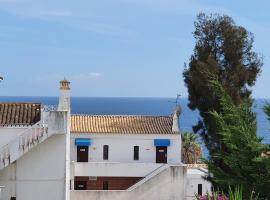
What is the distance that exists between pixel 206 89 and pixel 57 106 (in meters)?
11.6

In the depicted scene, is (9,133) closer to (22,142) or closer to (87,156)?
(22,142)

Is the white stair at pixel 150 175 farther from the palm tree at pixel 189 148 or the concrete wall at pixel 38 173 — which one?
the palm tree at pixel 189 148

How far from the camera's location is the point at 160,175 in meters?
35.3

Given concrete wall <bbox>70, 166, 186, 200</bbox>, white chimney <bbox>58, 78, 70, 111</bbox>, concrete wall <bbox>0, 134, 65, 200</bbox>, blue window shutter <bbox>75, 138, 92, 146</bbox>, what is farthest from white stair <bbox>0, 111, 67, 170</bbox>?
blue window shutter <bbox>75, 138, 92, 146</bbox>

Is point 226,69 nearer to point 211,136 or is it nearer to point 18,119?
point 211,136

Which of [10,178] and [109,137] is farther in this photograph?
[109,137]

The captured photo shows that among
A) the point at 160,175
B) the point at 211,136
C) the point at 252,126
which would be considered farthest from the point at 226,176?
the point at 211,136

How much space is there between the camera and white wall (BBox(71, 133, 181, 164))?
38500 millimetres

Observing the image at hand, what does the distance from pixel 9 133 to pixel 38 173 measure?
251 cm

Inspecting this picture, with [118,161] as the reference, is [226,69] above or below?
above

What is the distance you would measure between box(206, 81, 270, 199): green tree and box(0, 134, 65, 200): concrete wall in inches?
349

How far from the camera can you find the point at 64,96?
30.0m

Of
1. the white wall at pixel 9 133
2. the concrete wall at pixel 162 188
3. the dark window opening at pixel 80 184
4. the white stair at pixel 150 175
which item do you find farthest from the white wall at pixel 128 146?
the white wall at pixel 9 133

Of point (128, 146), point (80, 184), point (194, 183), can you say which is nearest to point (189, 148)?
point (194, 183)
